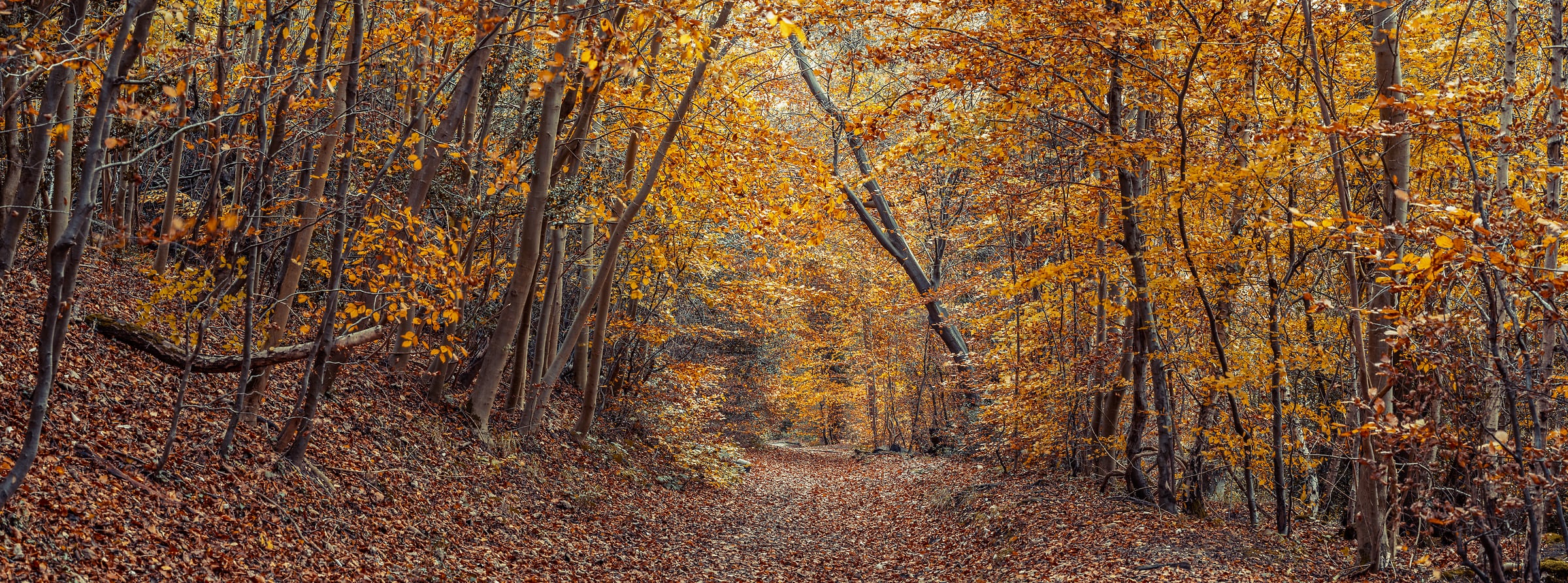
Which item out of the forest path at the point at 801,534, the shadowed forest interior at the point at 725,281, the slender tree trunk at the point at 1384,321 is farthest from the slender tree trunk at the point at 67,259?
the slender tree trunk at the point at 1384,321

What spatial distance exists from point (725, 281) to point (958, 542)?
710 cm

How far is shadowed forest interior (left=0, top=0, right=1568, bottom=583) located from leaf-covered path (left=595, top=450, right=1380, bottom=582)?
0.10 m

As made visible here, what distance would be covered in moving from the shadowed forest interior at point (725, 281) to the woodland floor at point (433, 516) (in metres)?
0.05

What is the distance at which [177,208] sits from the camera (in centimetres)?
1173

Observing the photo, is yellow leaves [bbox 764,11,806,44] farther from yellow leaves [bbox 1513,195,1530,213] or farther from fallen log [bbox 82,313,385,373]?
fallen log [bbox 82,313,385,373]

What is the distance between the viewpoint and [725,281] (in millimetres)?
16359

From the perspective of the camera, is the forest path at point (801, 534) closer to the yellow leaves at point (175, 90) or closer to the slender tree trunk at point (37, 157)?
the slender tree trunk at point (37, 157)

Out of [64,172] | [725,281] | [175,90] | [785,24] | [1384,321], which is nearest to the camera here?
[175,90]

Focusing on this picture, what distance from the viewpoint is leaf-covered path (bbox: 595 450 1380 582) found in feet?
26.8

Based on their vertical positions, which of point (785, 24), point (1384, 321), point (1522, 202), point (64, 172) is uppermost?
point (785, 24)

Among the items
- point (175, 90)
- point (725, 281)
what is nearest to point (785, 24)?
point (175, 90)

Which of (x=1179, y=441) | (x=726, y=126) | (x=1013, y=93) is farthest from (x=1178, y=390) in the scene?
(x=726, y=126)

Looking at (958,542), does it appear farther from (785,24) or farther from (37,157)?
(37,157)

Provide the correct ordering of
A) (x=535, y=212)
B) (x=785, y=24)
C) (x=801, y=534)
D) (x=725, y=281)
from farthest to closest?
(x=725, y=281)
(x=801, y=534)
(x=535, y=212)
(x=785, y=24)
